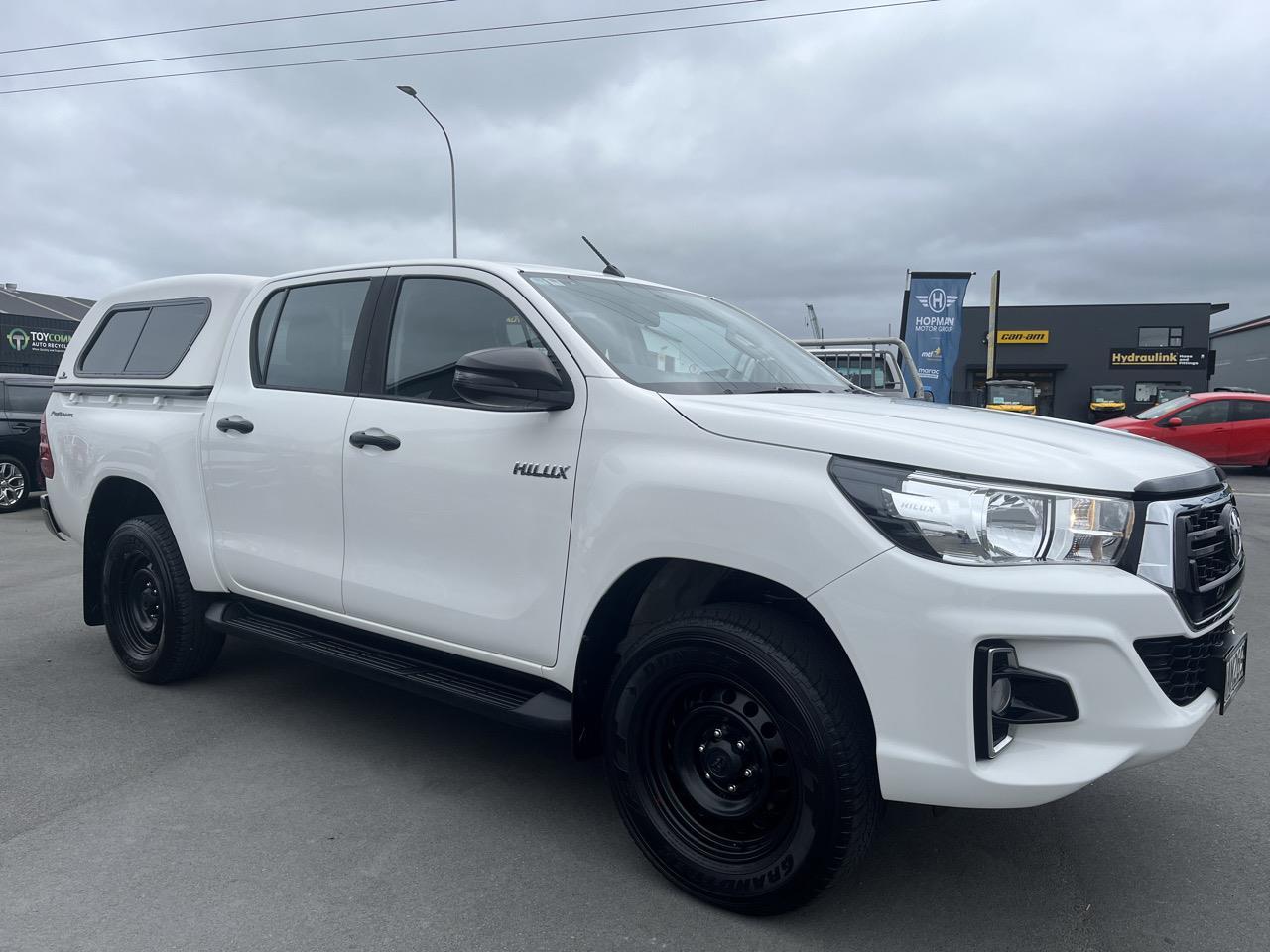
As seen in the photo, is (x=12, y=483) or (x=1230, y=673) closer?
(x=1230, y=673)

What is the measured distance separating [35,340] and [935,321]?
3709cm

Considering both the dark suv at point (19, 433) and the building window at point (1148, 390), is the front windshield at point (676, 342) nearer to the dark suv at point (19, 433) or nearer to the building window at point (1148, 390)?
the dark suv at point (19, 433)

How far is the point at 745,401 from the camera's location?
2.95 metres

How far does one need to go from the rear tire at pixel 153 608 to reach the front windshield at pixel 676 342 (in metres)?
2.33

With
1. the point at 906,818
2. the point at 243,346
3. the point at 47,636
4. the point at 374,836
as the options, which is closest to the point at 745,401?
the point at 906,818

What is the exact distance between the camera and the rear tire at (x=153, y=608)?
454 centimetres

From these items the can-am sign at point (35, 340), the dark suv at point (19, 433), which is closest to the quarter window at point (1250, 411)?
the dark suv at point (19, 433)


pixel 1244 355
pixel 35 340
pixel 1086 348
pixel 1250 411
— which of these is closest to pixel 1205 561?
pixel 1250 411

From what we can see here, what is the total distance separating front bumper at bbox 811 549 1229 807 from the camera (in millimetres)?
2303

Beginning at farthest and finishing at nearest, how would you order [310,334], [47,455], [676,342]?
[47,455]
[310,334]
[676,342]

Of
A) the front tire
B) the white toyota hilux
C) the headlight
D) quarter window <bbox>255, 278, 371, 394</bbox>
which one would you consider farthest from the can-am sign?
the headlight

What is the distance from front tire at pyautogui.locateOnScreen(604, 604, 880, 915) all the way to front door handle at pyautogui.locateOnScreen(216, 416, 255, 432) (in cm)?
204

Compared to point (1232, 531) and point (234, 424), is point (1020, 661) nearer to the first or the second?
point (1232, 531)

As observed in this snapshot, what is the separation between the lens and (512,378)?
2955 millimetres
